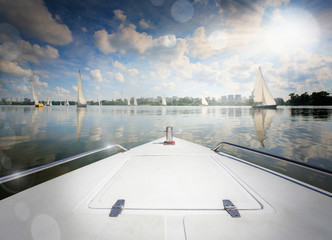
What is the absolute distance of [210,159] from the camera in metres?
3.54

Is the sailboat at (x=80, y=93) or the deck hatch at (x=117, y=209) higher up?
the sailboat at (x=80, y=93)

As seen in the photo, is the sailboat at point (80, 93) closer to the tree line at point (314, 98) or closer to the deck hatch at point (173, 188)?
the deck hatch at point (173, 188)

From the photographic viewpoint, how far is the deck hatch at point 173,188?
179 cm

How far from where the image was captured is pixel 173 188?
2.19m

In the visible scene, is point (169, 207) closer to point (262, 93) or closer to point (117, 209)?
point (117, 209)

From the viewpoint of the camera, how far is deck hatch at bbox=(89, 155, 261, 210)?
179cm

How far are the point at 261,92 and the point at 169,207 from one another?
6224 centimetres

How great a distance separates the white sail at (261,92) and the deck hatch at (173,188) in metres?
59.3

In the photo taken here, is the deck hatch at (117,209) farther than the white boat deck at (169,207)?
Yes

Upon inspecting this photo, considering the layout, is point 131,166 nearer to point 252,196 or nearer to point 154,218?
point 154,218

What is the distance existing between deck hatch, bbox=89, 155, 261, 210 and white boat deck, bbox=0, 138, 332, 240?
0.01m

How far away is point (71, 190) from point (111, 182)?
63 cm

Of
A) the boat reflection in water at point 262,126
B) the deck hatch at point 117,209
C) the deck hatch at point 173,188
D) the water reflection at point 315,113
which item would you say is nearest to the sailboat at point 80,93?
the boat reflection in water at point 262,126

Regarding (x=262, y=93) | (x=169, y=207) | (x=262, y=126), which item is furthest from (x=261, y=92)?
(x=169, y=207)
